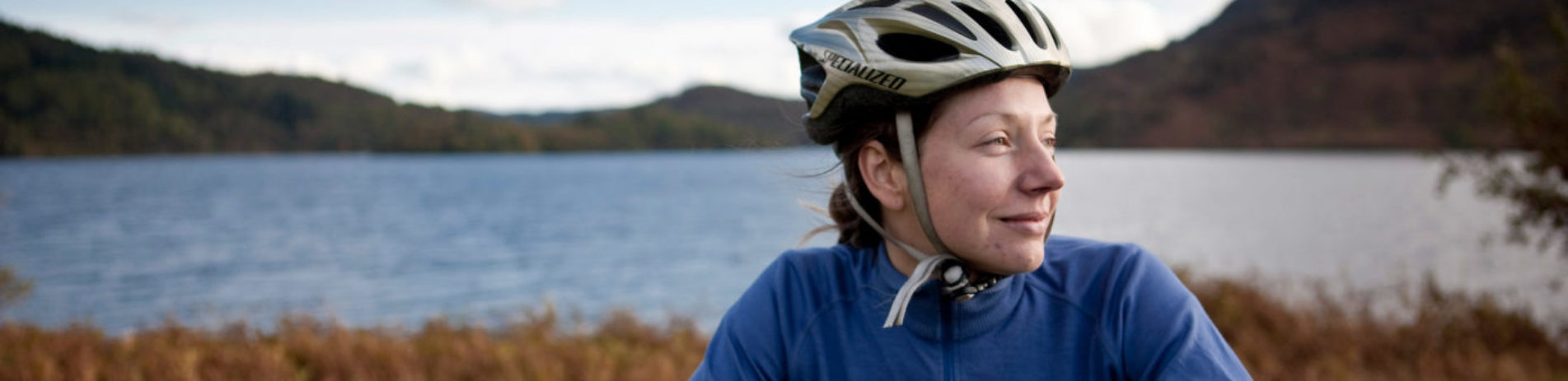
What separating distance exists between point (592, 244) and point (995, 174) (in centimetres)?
4154

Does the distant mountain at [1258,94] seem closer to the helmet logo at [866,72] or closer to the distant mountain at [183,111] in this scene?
the distant mountain at [183,111]

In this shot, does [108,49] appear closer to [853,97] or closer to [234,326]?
[234,326]

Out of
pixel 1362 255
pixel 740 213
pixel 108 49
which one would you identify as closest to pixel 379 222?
pixel 740 213

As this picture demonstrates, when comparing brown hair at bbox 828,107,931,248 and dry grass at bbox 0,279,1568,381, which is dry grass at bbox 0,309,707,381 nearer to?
dry grass at bbox 0,279,1568,381

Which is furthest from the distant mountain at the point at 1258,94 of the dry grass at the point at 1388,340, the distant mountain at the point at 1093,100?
the dry grass at the point at 1388,340

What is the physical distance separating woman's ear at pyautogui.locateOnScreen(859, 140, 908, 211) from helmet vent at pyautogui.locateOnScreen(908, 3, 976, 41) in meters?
0.29

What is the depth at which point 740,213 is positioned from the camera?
6038cm

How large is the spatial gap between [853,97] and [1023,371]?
0.67 metres

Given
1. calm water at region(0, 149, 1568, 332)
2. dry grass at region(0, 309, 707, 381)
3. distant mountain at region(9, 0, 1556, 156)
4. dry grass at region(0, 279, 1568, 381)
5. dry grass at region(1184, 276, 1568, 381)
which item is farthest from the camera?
distant mountain at region(9, 0, 1556, 156)

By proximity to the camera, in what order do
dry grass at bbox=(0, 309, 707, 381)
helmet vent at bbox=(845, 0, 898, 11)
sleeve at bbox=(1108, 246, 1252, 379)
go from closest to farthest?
sleeve at bbox=(1108, 246, 1252, 379)
helmet vent at bbox=(845, 0, 898, 11)
dry grass at bbox=(0, 309, 707, 381)

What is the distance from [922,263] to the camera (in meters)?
2.05

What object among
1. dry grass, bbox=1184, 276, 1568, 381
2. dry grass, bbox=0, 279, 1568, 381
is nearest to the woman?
dry grass, bbox=0, 279, 1568, 381

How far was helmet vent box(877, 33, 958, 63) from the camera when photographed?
2.10 meters

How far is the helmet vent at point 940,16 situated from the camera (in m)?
2.11
